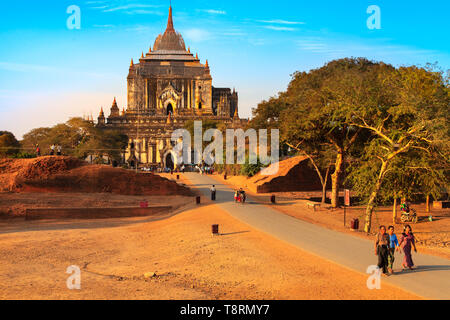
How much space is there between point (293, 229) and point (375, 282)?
8358mm

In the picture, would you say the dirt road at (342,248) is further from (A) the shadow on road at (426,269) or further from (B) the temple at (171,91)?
(B) the temple at (171,91)

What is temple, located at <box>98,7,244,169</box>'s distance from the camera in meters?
85.8

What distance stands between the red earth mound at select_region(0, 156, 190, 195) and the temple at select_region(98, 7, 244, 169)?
156 ft

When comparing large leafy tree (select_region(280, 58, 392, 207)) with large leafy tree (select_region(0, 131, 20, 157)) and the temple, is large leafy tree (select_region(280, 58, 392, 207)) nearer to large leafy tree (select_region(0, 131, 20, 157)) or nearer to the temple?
large leafy tree (select_region(0, 131, 20, 157))

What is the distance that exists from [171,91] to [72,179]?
6367 cm

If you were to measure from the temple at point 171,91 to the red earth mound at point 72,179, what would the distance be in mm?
47645

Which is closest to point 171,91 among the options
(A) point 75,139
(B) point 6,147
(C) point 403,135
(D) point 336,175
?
(A) point 75,139

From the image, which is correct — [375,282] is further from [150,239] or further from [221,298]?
[150,239]

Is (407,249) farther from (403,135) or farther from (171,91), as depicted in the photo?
(171,91)

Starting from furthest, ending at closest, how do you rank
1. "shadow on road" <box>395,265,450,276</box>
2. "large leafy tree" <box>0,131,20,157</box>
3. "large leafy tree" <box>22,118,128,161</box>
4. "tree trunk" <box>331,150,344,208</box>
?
"large leafy tree" <box>22,118,128,161</box> → "large leafy tree" <box>0,131,20,157</box> → "tree trunk" <box>331,150,344,208</box> → "shadow on road" <box>395,265,450,276</box>

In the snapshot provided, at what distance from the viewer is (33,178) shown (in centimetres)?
3266

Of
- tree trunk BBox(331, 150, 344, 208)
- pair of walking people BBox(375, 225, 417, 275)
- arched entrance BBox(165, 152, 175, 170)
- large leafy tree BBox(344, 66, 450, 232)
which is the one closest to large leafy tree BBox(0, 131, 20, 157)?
arched entrance BBox(165, 152, 175, 170)

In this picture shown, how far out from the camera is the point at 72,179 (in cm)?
3353
